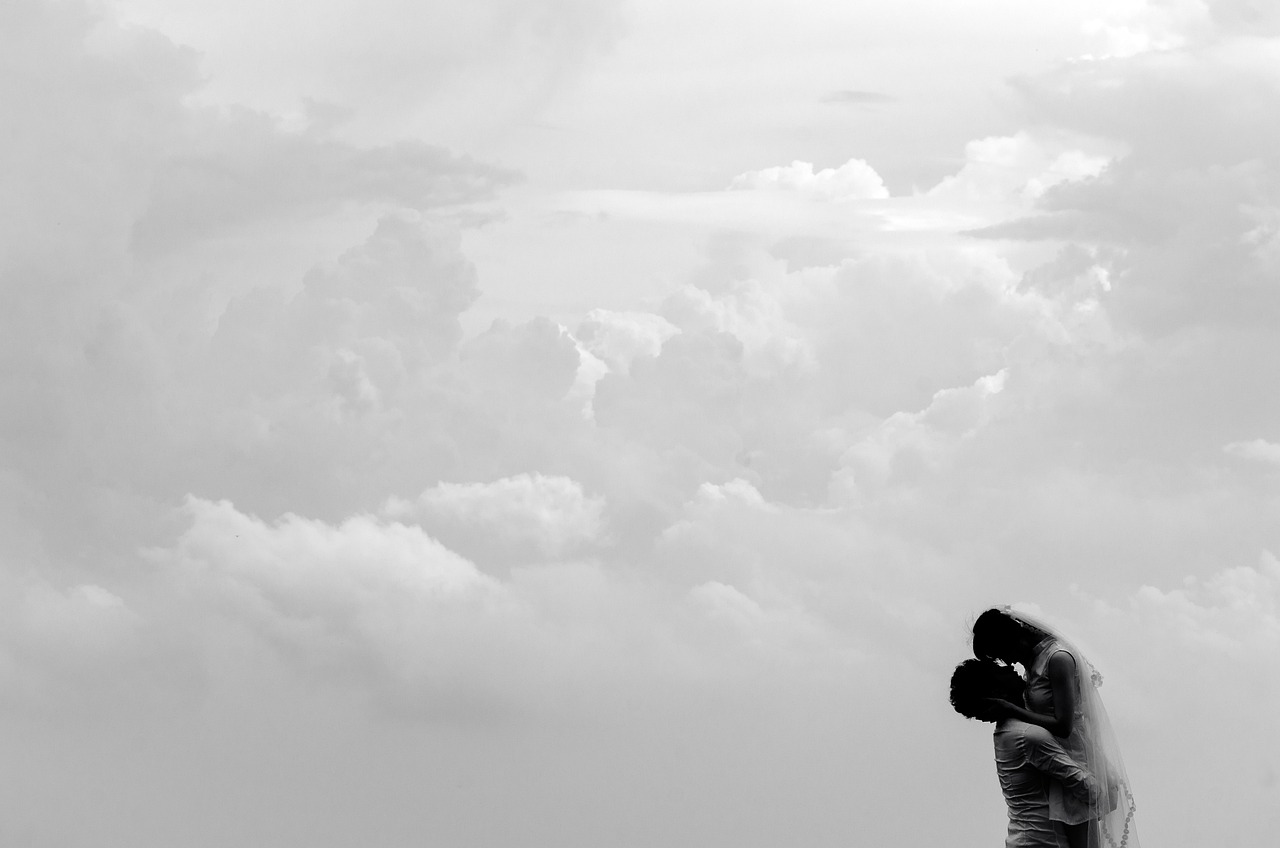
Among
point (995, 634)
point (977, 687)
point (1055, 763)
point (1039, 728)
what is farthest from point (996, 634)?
point (1055, 763)

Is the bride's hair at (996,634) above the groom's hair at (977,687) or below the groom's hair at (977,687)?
above

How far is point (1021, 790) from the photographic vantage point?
702cm

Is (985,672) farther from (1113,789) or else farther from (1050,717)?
(1113,789)

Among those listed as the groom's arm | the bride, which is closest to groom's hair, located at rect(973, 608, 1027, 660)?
the bride

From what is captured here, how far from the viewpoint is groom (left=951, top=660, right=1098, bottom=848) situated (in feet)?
22.5

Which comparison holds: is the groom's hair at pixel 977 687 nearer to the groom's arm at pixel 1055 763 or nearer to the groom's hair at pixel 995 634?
the groom's hair at pixel 995 634

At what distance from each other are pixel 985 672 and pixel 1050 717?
42 cm

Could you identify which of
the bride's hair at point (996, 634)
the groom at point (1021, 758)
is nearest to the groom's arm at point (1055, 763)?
the groom at point (1021, 758)

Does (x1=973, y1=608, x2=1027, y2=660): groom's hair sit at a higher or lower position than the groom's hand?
higher

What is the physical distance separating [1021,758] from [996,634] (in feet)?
2.15

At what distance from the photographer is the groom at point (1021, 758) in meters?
6.87

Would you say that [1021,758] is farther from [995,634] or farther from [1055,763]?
[995,634]

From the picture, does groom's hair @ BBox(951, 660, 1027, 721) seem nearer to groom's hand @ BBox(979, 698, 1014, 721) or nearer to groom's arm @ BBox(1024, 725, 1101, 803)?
groom's hand @ BBox(979, 698, 1014, 721)

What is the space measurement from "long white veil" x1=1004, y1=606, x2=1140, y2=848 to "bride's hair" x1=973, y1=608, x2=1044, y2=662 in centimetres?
5
